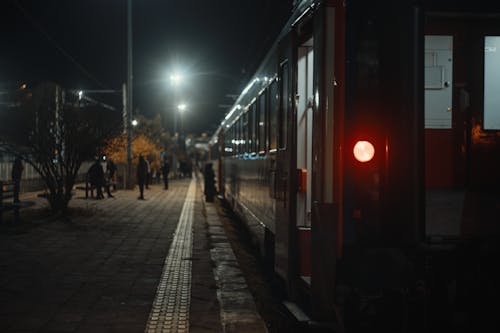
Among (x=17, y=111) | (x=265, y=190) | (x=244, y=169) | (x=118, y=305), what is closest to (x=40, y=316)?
(x=118, y=305)

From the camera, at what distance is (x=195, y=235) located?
1380cm

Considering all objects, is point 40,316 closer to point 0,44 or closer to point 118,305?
point 118,305

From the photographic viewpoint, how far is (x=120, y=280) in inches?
335

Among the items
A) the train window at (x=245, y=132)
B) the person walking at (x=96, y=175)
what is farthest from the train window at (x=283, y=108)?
the person walking at (x=96, y=175)

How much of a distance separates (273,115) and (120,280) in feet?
9.26

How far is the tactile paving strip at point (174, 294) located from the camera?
6296 mm

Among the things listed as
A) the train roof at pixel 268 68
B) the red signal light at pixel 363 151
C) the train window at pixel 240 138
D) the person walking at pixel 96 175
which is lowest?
the person walking at pixel 96 175

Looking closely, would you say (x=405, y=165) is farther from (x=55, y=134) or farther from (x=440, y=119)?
(x=55, y=134)

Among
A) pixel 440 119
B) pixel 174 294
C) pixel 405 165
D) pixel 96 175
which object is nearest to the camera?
pixel 405 165

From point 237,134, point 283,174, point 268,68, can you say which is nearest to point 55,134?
point 237,134

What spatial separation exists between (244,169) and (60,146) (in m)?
6.15

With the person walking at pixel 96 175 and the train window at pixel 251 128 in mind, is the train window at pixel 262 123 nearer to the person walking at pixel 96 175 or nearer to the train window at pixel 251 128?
the train window at pixel 251 128

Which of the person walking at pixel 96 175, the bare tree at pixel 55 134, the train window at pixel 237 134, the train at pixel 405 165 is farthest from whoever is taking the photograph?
the person walking at pixel 96 175

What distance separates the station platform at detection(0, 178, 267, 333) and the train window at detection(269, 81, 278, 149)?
5.90 ft
